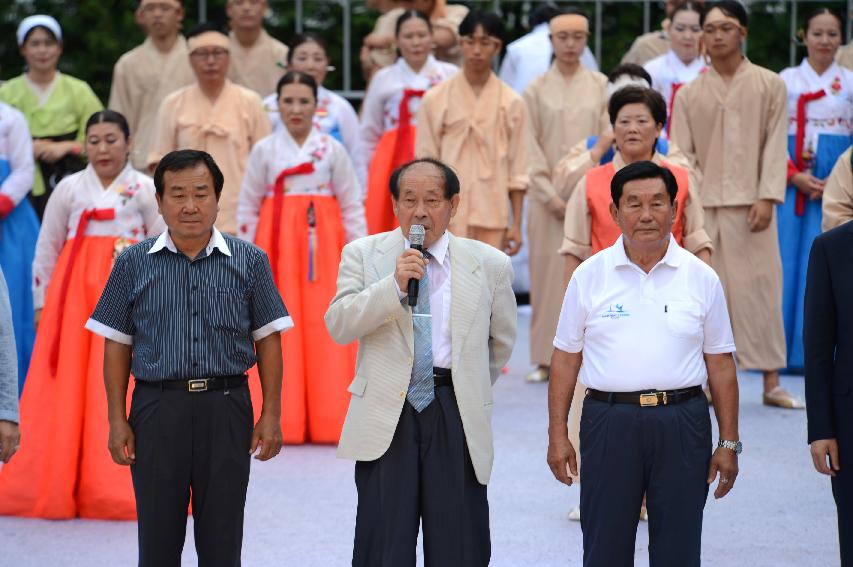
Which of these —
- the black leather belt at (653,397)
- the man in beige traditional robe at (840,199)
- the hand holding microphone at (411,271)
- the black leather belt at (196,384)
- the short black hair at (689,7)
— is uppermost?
the short black hair at (689,7)

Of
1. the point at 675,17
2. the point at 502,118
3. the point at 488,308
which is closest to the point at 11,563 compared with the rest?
the point at 488,308

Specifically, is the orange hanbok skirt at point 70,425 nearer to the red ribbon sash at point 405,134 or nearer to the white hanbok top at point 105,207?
the white hanbok top at point 105,207

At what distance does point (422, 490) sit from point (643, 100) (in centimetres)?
187

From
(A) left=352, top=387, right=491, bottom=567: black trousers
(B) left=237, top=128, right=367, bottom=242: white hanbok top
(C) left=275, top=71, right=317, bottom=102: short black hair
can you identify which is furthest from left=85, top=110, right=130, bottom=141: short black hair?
(A) left=352, top=387, right=491, bottom=567: black trousers

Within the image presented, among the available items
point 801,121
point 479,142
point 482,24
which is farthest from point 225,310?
point 801,121

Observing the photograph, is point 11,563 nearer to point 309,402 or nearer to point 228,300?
point 228,300

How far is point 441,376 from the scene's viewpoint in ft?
13.2

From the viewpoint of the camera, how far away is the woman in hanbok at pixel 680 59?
8.30 meters

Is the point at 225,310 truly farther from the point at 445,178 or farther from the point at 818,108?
the point at 818,108

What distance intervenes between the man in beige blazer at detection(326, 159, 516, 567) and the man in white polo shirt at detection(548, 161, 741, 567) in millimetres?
246

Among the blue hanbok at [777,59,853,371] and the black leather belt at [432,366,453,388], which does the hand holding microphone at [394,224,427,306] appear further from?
the blue hanbok at [777,59,853,371]

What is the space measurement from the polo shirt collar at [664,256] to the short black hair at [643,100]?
129cm

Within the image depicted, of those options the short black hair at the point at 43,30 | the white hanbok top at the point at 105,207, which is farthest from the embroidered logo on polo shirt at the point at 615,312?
the short black hair at the point at 43,30

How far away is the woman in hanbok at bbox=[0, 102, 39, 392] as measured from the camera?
752 centimetres
